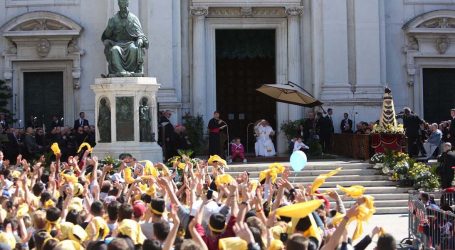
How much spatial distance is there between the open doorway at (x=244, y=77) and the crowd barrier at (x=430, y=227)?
17.5 m

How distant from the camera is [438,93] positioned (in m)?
33.9

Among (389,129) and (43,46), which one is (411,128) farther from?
(43,46)

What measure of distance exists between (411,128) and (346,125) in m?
4.01

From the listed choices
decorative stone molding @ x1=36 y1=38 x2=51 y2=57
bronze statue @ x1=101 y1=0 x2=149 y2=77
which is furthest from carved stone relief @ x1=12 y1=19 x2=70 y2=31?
bronze statue @ x1=101 y1=0 x2=149 y2=77

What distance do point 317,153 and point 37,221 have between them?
66.6 ft

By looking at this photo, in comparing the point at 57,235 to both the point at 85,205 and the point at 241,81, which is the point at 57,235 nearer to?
the point at 85,205

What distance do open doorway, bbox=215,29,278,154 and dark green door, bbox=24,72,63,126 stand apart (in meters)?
6.12

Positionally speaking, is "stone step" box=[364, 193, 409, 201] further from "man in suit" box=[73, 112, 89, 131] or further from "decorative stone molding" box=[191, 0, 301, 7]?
"decorative stone molding" box=[191, 0, 301, 7]

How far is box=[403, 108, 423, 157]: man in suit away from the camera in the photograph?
27125mm

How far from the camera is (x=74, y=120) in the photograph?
3259cm

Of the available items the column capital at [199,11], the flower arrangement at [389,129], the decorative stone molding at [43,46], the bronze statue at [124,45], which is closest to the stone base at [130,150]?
Result: the bronze statue at [124,45]

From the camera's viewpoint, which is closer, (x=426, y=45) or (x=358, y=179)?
(x=358, y=179)

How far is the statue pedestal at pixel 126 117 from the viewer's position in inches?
943

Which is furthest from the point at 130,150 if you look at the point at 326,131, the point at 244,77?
the point at 244,77
